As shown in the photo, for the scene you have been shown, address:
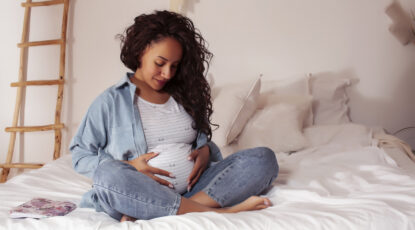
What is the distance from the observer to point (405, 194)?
1383mm

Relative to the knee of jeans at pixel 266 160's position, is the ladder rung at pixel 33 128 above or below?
below

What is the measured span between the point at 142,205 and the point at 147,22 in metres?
0.67

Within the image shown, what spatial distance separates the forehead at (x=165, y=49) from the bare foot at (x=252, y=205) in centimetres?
55

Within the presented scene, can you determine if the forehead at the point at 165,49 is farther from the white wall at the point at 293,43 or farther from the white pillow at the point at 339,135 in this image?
the white wall at the point at 293,43

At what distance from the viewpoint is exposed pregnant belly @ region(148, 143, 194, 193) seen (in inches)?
56.1

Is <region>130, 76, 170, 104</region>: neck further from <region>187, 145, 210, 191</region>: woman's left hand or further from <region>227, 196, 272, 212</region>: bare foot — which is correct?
<region>227, 196, 272, 212</region>: bare foot

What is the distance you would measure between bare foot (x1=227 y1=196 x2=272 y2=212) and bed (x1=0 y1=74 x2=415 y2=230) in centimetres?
5

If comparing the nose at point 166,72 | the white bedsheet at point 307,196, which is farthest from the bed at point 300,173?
the nose at point 166,72

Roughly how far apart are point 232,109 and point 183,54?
777mm

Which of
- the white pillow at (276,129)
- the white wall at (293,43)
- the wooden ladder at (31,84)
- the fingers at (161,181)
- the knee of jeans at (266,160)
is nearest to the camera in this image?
the fingers at (161,181)

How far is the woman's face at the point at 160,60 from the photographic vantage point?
4.91 feet

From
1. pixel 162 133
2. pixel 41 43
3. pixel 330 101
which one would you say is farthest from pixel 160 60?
pixel 41 43

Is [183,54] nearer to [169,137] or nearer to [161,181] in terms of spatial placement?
[169,137]

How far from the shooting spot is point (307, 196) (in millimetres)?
1425
